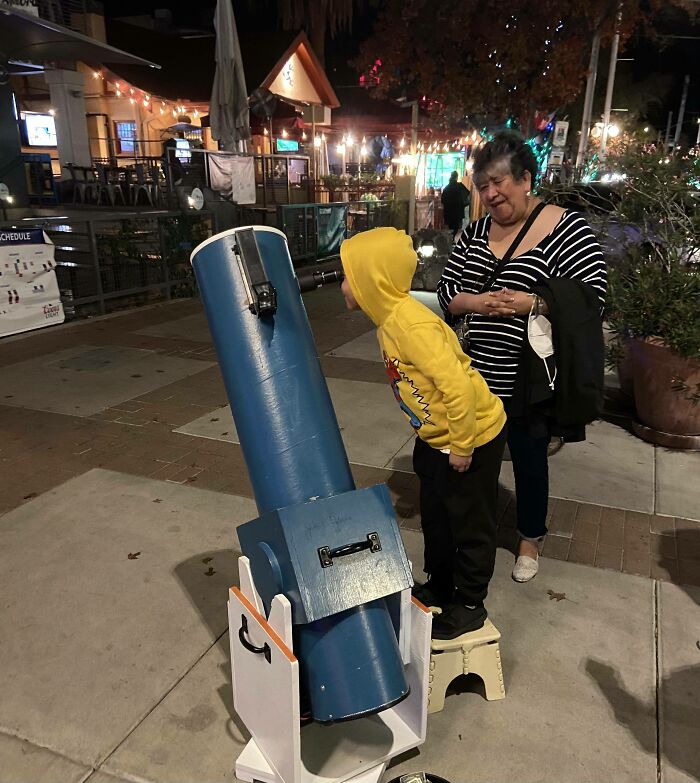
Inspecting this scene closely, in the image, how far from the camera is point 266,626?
177 centimetres

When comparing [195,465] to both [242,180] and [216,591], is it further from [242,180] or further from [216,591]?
[242,180]

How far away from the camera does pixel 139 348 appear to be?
275 inches

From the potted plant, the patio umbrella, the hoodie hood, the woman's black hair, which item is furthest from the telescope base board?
the patio umbrella

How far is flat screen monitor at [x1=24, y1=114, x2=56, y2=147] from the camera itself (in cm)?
1941

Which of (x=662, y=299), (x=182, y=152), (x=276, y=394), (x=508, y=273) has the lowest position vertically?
(x=662, y=299)

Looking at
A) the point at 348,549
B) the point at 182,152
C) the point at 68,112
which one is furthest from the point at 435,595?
the point at 68,112

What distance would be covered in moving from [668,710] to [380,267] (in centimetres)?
185

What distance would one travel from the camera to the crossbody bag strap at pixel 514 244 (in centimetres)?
251

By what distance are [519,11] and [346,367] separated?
9.07m

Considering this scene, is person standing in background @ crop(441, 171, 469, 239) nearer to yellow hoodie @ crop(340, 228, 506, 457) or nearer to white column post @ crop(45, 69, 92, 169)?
yellow hoodie @ crop(340, 228, 506, 457)

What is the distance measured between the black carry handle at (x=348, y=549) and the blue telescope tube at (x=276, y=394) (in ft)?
0.57

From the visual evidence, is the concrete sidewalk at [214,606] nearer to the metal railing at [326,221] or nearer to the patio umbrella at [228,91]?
the metal railing at [326,221]

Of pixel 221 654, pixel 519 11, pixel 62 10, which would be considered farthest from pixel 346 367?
pixel 62 10

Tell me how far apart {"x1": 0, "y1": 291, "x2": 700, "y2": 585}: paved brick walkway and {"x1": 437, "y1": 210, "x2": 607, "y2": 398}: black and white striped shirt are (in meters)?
1.17
